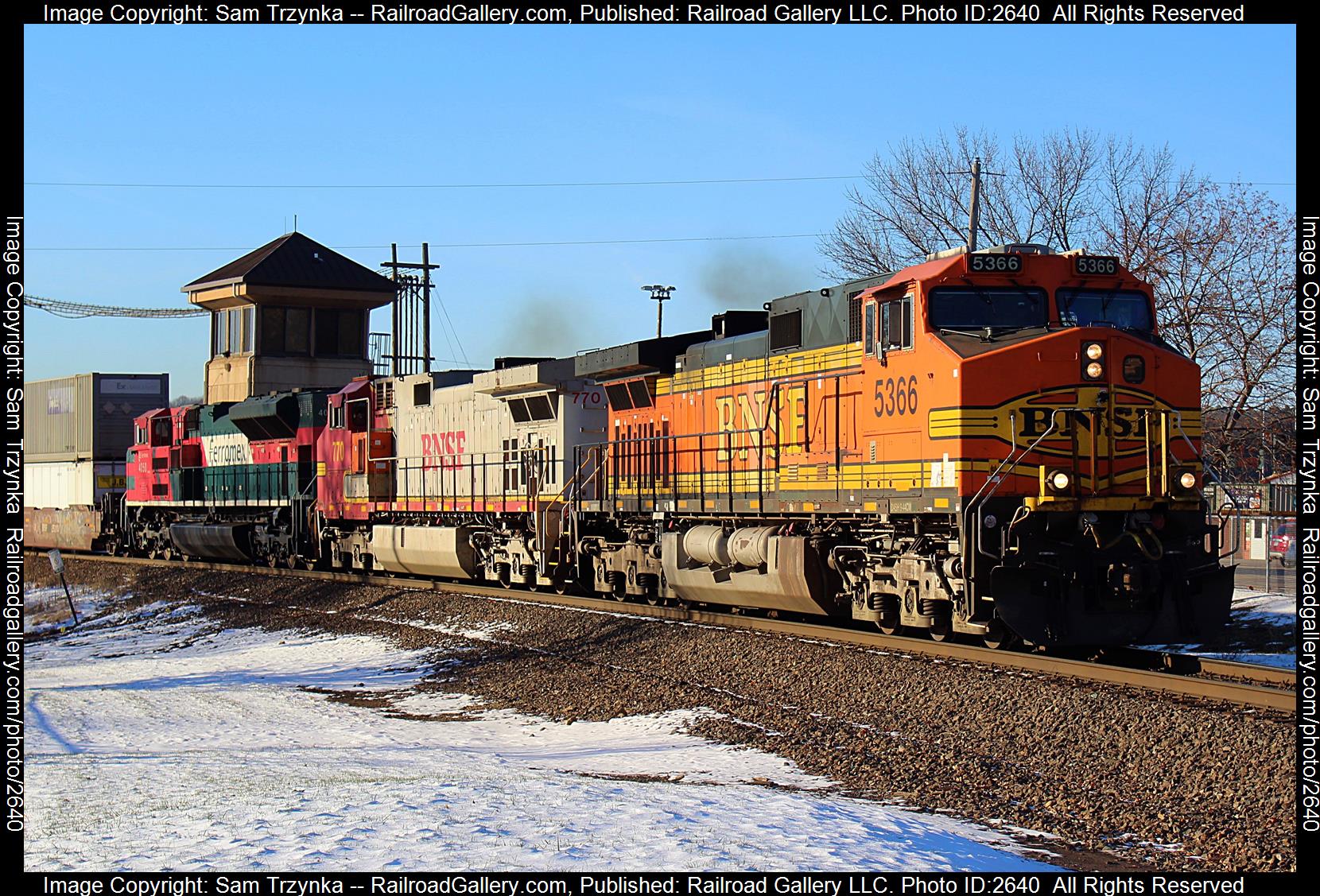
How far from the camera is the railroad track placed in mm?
9836

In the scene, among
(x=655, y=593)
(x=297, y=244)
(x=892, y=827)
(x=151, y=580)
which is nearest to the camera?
(x=892, y=827)

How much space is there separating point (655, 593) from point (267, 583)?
9478mm

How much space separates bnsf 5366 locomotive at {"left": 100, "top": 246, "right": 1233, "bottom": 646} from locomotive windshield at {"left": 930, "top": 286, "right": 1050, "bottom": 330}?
2 centimetres

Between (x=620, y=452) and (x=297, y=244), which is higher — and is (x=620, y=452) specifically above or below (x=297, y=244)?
below

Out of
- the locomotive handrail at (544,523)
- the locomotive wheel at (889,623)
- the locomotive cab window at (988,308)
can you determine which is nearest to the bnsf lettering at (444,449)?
the locomotive handrail at (544,523)

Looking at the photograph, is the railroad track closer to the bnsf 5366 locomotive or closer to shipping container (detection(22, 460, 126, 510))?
the bnsf 5366 locomotive

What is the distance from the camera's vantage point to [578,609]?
1692 cm

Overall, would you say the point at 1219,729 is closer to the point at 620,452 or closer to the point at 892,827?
the point at 892,827

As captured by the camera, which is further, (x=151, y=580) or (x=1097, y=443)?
(x=151, y=580)

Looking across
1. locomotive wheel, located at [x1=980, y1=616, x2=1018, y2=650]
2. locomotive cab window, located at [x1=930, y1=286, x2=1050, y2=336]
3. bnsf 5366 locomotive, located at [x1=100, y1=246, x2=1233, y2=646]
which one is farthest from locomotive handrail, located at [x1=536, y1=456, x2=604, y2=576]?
locomotive wheel, located at [x1=980, y1=616, x2=1018, y2=650]

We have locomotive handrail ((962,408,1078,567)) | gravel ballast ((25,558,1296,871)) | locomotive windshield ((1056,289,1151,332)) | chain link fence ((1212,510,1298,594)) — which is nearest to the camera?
gravel ballast ((25,558,1296,871))

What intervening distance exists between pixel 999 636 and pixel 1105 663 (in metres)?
0.95

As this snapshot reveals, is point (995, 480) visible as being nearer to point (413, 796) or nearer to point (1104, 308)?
point (1104, 308)
